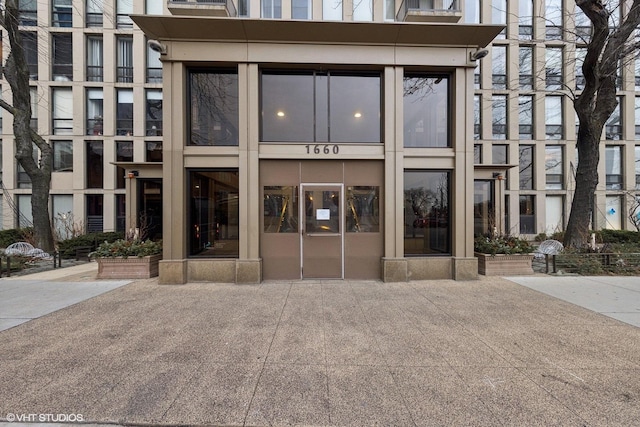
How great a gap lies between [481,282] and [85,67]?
72.7 ft

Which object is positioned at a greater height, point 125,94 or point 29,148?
point 125,94

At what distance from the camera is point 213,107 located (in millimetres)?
8000

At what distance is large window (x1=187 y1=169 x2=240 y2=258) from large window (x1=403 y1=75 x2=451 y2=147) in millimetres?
5285

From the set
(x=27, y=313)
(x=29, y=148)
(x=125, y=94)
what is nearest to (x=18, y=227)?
(x=29, y=148)

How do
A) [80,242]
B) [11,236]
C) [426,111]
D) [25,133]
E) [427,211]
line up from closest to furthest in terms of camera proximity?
[427,211] → [426,111] → [25,133] → [80,242] → [11,236]

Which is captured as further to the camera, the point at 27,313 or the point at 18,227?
the point at 18,227

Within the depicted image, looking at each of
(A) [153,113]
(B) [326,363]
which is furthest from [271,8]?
(B) [326,363]

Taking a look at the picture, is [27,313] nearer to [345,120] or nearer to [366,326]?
[366,326]

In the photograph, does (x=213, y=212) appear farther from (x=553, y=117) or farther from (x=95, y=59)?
(x=553, y=117)

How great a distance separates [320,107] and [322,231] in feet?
11.7

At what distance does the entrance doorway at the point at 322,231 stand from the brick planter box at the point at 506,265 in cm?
436

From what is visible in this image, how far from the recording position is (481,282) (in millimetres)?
7508

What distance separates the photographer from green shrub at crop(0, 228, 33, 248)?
46.3 ft

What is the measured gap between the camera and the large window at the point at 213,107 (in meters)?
7.90
